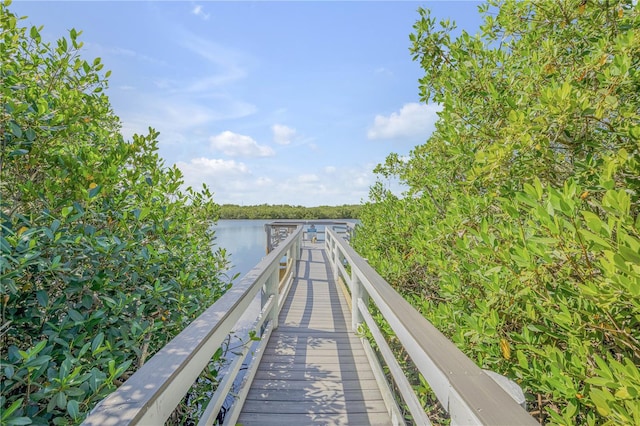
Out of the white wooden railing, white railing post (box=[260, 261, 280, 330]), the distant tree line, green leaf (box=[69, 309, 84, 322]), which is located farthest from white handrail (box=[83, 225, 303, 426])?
the distant tree line

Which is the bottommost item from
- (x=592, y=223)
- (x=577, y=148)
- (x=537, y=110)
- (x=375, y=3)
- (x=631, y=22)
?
(x=592, y=223)

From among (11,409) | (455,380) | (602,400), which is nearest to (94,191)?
(11,409)

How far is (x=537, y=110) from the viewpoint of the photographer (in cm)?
134

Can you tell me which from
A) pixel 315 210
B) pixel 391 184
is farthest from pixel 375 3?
pixel 315 210

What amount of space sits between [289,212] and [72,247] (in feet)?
65.8

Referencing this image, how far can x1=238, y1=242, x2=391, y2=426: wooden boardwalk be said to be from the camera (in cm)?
200

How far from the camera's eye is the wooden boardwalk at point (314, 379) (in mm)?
1997

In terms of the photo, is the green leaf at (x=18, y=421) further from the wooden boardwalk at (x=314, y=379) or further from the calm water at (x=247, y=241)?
the calm water at (x=247, y=241)

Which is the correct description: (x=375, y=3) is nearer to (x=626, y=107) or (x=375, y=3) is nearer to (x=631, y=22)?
(x=631, y=22)

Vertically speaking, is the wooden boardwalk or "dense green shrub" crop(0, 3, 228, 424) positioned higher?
"dense green shrub" crop(0, 3, 228, 424)

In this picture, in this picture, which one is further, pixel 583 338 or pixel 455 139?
pixel 455 139

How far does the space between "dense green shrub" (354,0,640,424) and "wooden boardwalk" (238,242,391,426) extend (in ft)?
2.96

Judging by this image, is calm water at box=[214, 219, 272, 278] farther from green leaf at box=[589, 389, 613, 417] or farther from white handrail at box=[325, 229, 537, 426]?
green leaf at box=[589, 389, 613, 417]

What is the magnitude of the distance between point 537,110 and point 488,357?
1.15 metres
